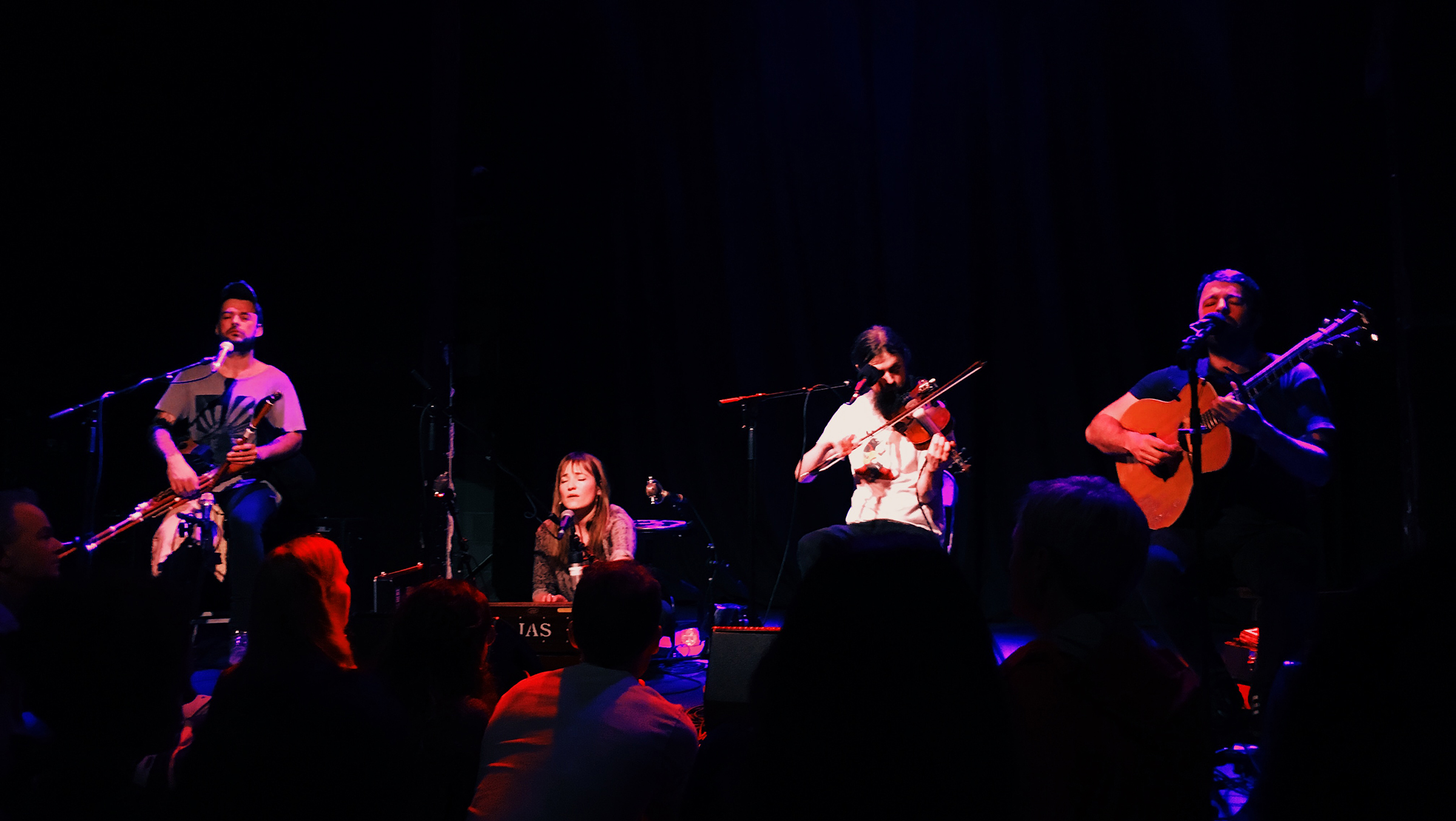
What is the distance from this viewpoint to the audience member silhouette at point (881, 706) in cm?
94

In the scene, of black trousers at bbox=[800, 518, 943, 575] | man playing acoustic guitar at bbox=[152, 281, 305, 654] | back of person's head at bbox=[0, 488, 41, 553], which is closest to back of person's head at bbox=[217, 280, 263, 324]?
man playing acoustic guitar at bbox=[152, 281, 305, 654]

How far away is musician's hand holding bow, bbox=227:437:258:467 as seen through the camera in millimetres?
4773

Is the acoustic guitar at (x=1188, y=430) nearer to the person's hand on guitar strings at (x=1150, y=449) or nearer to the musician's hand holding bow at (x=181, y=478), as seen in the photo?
the person's hand on guitar strings at (x=1150, y=449)

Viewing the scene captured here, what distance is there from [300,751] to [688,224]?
621cm

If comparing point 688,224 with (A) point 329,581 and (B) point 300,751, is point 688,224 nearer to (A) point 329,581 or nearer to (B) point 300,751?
(A) point 329,581

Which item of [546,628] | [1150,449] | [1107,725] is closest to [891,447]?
[1150,449]

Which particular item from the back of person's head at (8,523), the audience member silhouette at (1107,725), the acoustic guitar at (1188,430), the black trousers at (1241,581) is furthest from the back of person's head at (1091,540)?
the back of person's head at (8,523)

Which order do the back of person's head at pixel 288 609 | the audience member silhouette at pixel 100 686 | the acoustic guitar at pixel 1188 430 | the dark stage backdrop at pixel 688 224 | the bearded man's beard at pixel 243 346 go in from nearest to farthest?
the audience member silhouette at pixel 100 686, the back of person's head at pixel 288 609, the acoustic guitar at pixel 1188 430, the bearded man's beard at pixel 243 346, the dark stage backdrop at pixel 688 224

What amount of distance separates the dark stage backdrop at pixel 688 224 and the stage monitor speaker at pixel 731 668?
67.7 inches

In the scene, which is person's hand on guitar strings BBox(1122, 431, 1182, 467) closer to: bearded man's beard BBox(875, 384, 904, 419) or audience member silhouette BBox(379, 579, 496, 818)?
bearded man's beard BBox(875, 384, 904, 419)

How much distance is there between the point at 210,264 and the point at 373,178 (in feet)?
3.81

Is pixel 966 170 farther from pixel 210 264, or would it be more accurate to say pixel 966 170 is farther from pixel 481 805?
pixel 481 805

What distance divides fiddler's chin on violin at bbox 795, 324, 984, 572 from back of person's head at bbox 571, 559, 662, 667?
2.45 metres

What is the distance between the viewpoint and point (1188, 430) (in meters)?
3.31
